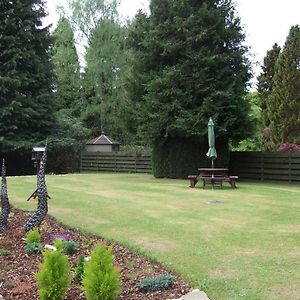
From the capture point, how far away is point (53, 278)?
168 inches

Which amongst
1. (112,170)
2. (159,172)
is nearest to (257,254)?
(159,172)

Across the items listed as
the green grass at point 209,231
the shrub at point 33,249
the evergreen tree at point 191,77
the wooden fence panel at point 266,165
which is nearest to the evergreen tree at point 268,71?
the wooden fence panel at point 266,165

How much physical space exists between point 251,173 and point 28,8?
17.2m

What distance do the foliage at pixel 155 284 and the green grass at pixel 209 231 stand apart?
0.28 meters

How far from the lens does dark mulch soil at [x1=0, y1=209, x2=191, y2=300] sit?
4542mm

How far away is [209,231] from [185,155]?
12.3m

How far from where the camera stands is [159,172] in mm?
20391

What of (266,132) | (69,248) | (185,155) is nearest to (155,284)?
(69,248)

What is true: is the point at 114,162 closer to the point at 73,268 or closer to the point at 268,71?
the point at 268,71

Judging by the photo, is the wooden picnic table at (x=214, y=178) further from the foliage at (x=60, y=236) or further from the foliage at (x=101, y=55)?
the foliage at (x=101, y=55)

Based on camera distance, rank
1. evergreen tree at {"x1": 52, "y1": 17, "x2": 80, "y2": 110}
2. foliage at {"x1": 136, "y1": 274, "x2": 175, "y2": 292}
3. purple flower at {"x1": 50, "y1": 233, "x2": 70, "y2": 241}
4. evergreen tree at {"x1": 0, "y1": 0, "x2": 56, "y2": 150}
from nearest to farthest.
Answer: foliage at {"x1": 136, "y1": 274, "x2": 175, "y2": 292} < purple flower at {"x1": 50, "y1": 233, "x2": 70, "y2": 241} < evergreen tree at {"x1": 0, "y1": 0, "x2": 56, "y2": 150} < evergreen tree at {"x1": 52, "y1": 17, "x2": 80, "y2": 110}

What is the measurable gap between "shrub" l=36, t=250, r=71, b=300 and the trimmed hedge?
15.0 m

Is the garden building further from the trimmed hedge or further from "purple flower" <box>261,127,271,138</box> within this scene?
the trimmed hedge

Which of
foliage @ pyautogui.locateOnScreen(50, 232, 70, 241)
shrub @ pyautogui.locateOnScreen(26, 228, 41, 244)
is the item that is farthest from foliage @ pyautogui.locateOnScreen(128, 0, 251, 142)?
shrub @ pyautogui.locateOnScreen(26, 228, 41, 244)
